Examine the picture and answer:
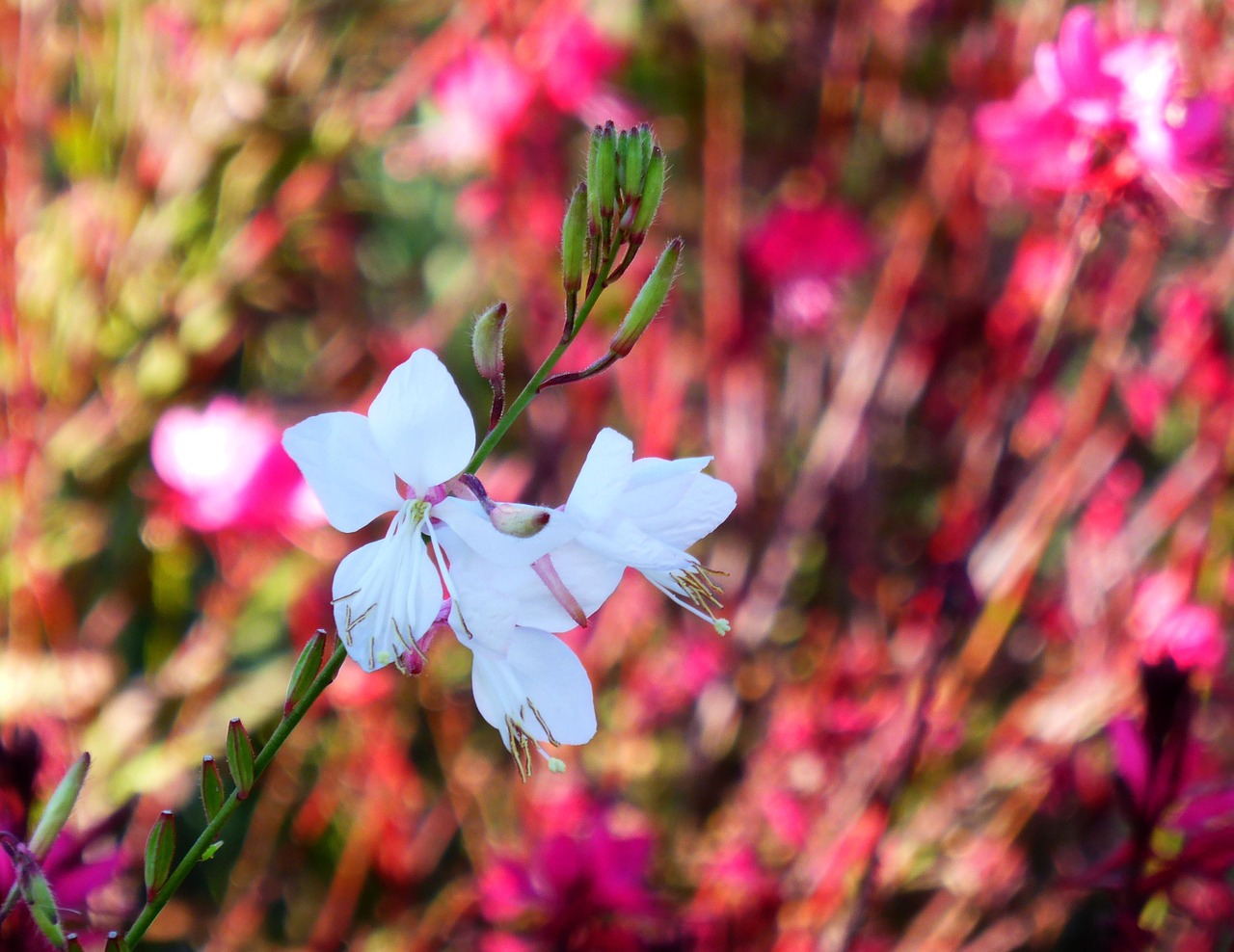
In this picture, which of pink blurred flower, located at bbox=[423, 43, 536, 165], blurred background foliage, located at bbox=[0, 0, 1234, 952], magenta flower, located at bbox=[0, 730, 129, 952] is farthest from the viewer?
pink blurred flower, located at bbox=[423, 43, 536, 165]

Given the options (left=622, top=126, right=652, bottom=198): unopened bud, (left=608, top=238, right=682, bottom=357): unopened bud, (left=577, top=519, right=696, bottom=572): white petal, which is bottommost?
(left=577, top=519, right=696, bottom=572): white petal

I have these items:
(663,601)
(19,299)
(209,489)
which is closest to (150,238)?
(19,299)

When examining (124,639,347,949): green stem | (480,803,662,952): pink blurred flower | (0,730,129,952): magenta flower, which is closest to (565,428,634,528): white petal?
(124,639,347,949): green stem

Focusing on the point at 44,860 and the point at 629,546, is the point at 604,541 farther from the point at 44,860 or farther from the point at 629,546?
the point at 44,860

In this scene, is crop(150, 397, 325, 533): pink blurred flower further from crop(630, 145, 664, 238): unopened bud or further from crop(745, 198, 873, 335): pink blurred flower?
crop(630, 145, 664, 238): unopened bud

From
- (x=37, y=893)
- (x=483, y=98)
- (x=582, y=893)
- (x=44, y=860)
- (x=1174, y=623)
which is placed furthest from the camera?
(x=483, y=98)

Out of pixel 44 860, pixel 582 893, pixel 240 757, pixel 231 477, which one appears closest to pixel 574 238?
pixel 240 757
